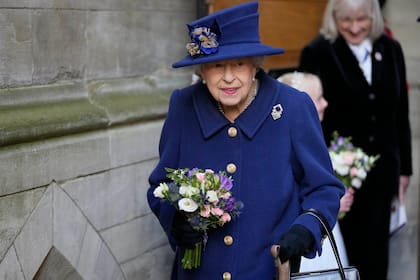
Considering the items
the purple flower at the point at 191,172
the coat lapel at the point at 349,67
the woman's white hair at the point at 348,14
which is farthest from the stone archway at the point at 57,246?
the woman's white hair at the point at 348,14

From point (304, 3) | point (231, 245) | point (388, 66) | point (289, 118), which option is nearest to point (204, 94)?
point (289, 118)

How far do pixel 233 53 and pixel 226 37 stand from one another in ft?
0.43

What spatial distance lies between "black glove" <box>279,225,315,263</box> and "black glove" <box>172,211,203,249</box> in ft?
1.25

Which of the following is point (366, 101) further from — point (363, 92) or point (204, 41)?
point (204, 41)

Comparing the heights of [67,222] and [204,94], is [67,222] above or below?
below

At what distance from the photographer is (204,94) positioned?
166 inches

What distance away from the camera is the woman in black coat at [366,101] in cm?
617

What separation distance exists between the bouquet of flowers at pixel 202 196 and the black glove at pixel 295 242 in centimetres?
23

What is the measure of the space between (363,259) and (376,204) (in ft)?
1.23

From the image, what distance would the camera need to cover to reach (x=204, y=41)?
156 inches

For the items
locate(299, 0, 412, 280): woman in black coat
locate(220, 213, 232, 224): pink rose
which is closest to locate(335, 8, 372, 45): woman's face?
locate(299, 0, 412, 280): woman in black coat

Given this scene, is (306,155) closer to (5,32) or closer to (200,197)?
(200,197)

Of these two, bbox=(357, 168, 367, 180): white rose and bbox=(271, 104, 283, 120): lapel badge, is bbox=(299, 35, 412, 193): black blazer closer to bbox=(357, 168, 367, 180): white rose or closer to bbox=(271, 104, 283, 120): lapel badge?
bbox=(357, 168, 367, 180): white rose

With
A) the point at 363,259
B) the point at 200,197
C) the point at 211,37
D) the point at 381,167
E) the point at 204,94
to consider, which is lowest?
the point at 363,259
